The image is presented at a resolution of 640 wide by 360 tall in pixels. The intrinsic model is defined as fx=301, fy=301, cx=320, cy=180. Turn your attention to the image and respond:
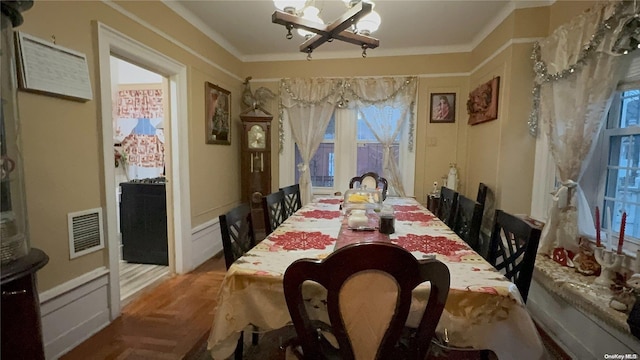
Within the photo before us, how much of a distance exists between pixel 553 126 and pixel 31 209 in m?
3.38

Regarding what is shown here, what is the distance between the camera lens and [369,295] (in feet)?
2.89

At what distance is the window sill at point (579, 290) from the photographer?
1.47 metres

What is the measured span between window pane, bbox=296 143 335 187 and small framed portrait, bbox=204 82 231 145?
106cm

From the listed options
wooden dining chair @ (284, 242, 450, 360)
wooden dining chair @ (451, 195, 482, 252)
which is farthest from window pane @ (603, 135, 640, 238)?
wooden dining chair @ (284, 242, 450, 360)

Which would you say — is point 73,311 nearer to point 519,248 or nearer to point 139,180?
point 139,180

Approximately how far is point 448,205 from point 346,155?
1.84 m

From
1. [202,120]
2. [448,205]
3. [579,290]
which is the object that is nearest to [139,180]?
[202,120]

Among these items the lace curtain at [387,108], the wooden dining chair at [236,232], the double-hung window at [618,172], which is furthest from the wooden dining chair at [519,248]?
the lace curtain at [387,108]

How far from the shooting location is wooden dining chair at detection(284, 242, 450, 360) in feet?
2.71

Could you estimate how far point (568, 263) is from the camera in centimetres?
202

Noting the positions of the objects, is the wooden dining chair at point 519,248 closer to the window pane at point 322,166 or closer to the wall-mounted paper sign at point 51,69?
the wall-mounted paper sign at point 51,69

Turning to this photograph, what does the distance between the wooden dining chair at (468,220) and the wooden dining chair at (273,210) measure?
132 centimetres

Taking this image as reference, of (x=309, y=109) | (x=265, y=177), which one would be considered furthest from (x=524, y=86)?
(x=265, y=177)

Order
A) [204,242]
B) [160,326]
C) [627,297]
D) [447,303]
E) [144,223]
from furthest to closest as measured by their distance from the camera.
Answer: [204,242]
[144,223]
[160,326]
[627,297]
[447,303]
